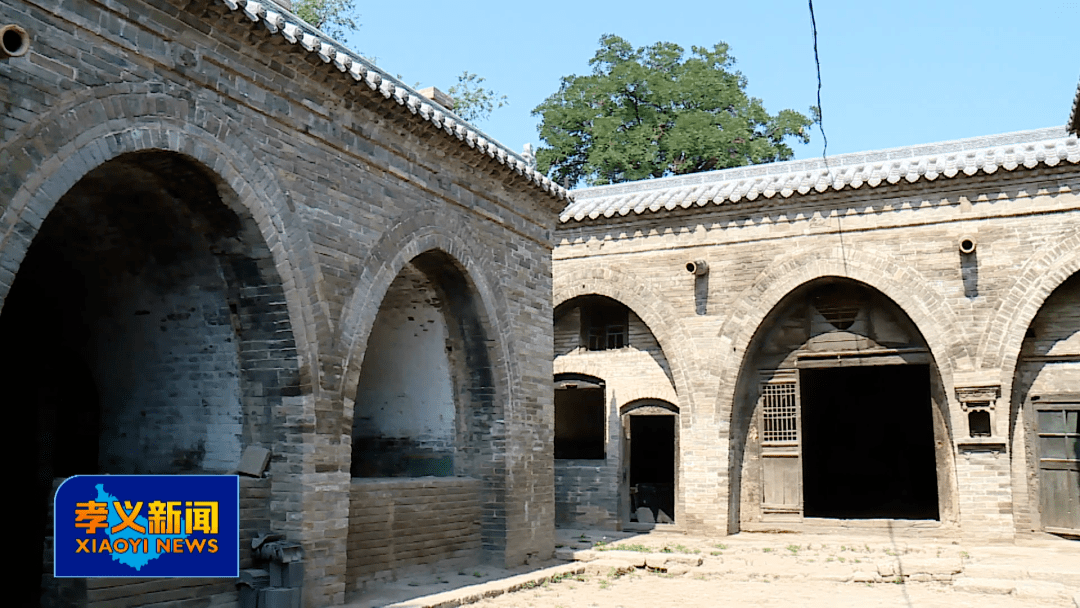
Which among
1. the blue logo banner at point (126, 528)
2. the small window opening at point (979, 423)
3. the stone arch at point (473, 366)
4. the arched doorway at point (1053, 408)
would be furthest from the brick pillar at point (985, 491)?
the blue logo banner at point (126, 528)

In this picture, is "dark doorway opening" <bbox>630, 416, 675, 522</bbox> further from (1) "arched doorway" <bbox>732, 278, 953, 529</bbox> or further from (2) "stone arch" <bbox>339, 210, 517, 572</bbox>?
(2) "stone arch" <bbox>339, 210, 517, 572</bbox>

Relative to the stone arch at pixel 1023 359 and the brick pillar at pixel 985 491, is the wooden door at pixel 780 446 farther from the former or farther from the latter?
the stone arch at pixel 1023 359

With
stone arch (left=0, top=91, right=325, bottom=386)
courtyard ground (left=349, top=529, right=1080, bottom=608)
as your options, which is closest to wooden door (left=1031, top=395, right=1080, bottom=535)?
courtyard ground (left=349, top=529, right=1080, bottom=608)

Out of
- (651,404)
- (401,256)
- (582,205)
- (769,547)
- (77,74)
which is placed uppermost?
(582,205)

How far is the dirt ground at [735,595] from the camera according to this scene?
9.23 meters

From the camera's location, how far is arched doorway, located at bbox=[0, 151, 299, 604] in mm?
7816

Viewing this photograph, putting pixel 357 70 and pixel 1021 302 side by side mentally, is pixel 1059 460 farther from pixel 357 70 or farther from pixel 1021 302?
pixel 357 70

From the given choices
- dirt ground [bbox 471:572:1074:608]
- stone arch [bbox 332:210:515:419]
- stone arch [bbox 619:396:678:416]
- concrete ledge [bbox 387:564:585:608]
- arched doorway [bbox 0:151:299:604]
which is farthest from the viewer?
stone arch [bbox 619:396:678:416]

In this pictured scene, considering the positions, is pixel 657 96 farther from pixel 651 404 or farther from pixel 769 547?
pixel 769 547

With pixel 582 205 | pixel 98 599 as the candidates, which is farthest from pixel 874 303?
pixel 98 599

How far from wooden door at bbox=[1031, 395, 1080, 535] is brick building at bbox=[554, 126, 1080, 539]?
0.03 meters

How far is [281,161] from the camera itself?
26.6 ft

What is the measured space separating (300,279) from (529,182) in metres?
4.31

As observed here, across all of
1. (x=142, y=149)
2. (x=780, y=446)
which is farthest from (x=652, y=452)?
(x=142, y=149)
